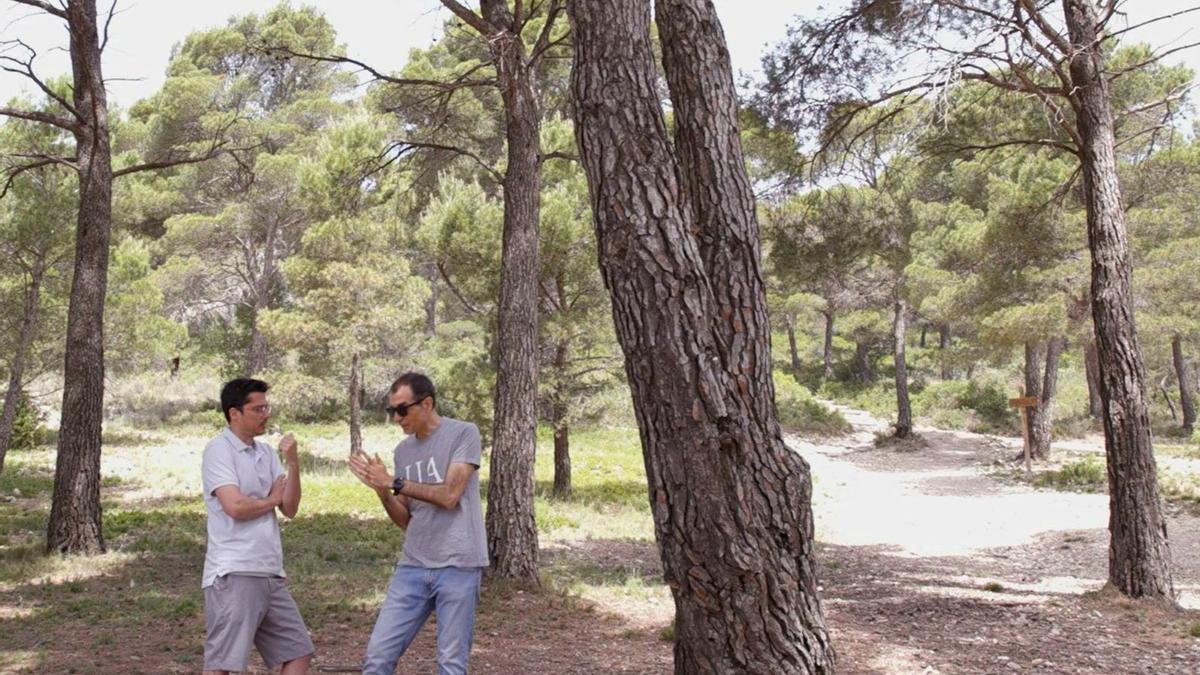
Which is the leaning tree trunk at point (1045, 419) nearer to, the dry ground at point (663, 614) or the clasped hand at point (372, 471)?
the dry ground at point (663, 614)

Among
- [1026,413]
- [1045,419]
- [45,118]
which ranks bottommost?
[1045,419]

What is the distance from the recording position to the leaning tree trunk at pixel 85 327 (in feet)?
27.9

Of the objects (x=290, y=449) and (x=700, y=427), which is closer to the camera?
(x=700, y=427)

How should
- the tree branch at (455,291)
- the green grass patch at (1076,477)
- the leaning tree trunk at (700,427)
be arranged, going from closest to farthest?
the leaning tree trunk at (700,427)
the tree branch at (455,291)
the green grass patch at (1076,477)

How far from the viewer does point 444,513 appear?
3.68 meters

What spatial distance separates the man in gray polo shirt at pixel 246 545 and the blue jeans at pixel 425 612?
324 mm

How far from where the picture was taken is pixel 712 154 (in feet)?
11.3

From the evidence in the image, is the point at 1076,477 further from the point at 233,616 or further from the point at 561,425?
the point at 233,616

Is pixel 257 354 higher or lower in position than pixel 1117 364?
higher

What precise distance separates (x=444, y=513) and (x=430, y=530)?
8 centimetres

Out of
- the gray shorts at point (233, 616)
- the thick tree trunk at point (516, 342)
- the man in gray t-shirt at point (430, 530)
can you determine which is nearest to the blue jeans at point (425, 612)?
the man in gray t-shirt at point (430, 530)

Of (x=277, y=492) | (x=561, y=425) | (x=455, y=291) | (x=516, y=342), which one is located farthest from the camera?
(x=455, y=291)

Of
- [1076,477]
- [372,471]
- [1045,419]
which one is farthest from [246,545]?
[1045,419]

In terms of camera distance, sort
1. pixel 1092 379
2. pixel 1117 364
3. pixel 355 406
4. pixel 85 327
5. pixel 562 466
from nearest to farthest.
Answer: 1. pixel 1117 364
2. pixel 85 327
3. pixel 562 466
4. pixel 355 406
5. pixel 1092 379
